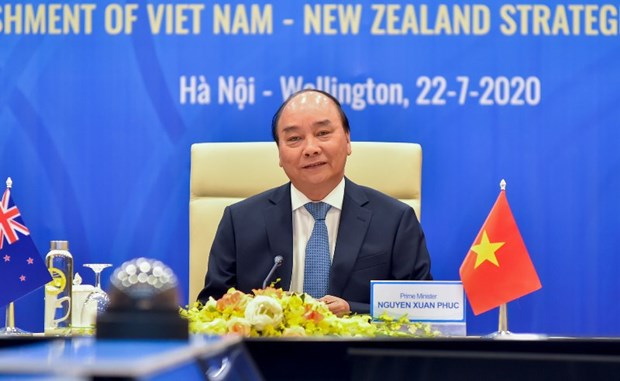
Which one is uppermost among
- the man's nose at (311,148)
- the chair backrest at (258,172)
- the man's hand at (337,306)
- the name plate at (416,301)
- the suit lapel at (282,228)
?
the man's nose at (311,148)

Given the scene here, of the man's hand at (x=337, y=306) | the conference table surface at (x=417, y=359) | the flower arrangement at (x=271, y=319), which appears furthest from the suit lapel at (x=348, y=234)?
the conference table surface at (x=417, y=359)

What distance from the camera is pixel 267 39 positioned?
3881 mm

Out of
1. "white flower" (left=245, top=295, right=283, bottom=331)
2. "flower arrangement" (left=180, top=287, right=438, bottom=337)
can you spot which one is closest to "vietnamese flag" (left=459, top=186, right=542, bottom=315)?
"flower arrangement" (left=180, top=287, right=438, bottom=337)

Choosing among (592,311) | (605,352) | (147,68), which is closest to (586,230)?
(592,311)

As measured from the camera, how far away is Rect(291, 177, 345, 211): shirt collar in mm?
2967

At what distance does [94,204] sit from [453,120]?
1.55 m

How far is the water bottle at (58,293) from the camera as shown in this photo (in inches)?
95.3

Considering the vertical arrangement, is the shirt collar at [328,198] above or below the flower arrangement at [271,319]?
above

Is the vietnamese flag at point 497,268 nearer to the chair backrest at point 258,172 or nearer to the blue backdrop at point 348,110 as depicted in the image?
the chair backrest at point 258,172

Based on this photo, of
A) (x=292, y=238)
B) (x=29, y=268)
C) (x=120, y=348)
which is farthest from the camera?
(x=292, y=238)

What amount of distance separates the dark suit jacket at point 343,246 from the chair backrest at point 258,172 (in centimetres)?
18

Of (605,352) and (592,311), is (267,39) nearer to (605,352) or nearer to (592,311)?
(592,311)

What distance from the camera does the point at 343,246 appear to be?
285 cm

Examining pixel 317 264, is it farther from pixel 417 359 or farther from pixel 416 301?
pixel 417 359
